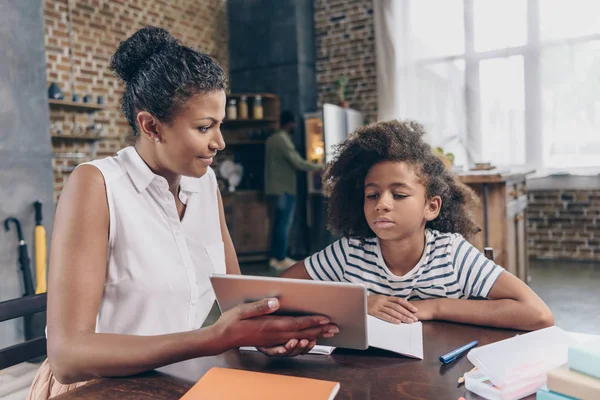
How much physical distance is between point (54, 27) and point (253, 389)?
486cm

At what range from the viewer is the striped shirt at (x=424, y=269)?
4.39 ft

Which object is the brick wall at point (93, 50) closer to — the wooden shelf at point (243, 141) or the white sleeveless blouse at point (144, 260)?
the wooden shelf at point (243, 141)

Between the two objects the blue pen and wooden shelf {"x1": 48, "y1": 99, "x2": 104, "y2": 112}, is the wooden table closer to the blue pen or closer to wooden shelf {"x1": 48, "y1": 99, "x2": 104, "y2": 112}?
the blue pen

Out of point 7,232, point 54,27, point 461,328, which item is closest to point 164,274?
point 461,328

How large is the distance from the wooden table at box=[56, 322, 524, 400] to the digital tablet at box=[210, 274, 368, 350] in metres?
0.05

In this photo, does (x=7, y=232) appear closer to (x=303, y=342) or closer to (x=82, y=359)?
(x=82, y=359)

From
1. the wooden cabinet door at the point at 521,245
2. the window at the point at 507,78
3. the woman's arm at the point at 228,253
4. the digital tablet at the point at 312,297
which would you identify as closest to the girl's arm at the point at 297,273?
the woman's arm at the point at 228,253

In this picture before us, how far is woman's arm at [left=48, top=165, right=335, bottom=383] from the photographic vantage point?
88 centimetres

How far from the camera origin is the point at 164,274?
3.91 ft

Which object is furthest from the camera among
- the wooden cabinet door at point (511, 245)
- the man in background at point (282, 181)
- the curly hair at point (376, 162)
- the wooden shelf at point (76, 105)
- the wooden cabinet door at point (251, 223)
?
the wooden cabinet door at point (251, 223)

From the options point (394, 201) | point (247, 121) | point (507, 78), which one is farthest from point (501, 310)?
point (247, 121)

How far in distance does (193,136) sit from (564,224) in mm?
5257

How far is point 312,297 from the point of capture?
858 millimetres

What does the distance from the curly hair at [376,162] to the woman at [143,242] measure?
48 centimetres
